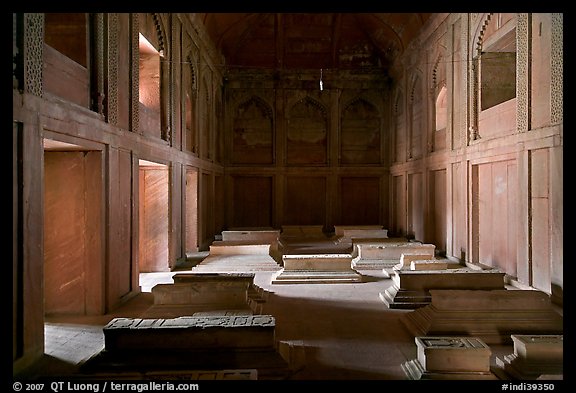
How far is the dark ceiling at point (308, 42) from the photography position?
1673 centimetres

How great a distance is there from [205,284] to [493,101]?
7.53 m

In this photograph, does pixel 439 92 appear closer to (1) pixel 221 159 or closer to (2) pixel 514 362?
(1) pixel 221 159

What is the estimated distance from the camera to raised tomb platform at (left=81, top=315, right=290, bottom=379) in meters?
4.47

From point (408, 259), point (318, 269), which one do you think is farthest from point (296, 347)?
point (408, 259)

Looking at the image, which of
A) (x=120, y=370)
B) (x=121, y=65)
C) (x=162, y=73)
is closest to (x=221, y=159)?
(x=162, y=73)

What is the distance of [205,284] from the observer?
21.3ft

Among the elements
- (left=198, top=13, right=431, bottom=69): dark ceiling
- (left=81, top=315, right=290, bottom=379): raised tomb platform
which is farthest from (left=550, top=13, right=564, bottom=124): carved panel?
(left=198, top=13, right=431, bottom=69): dark ceiling

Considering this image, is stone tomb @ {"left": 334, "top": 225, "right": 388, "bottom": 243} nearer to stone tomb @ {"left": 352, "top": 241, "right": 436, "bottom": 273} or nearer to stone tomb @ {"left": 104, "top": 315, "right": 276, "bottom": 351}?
stone tomb @ {"left": 352, "top": 241, "right": 436, "bottom": 273}

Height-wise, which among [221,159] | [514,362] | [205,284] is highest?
[221,159]

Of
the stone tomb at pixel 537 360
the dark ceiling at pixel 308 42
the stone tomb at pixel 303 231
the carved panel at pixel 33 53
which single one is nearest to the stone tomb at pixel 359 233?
the stone tomb at pixel 303 231

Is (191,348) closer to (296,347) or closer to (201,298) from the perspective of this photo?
(296,347)

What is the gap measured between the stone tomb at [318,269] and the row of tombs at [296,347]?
2cm

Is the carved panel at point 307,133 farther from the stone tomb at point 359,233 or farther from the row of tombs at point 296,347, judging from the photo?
the row of tombs at point 296,347

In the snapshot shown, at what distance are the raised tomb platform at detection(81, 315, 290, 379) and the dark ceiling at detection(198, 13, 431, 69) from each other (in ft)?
43.2
